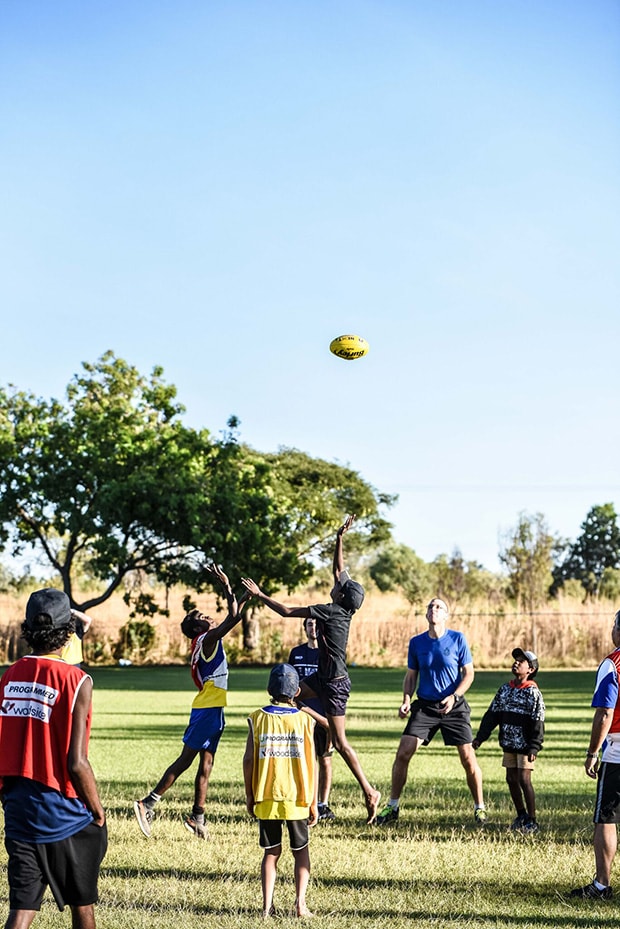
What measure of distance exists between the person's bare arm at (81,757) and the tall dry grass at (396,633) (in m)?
36.8

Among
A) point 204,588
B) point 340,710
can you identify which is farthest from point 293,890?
point 204,588

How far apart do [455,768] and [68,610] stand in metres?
10.3

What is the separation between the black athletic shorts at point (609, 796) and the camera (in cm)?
682

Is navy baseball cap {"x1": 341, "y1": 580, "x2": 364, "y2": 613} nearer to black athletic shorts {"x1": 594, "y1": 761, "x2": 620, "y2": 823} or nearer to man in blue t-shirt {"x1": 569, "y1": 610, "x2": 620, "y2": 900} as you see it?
man in blue t-shirt {"x1": 569, "y1": 610, "x2": 620, "y2": 900}

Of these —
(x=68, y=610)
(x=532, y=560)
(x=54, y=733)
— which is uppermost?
(x=532, y=560)

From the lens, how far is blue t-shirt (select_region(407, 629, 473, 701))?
9.88 meters

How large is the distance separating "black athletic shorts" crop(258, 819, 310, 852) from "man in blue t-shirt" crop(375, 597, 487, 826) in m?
3.46

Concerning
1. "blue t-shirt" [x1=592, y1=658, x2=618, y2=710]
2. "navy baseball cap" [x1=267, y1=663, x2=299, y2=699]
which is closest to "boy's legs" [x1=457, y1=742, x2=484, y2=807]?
"blue t-shirt" [x1=592, y1=658, x2=618, y2=710]

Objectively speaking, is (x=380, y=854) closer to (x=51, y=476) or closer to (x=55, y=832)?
(x=55, y=832)

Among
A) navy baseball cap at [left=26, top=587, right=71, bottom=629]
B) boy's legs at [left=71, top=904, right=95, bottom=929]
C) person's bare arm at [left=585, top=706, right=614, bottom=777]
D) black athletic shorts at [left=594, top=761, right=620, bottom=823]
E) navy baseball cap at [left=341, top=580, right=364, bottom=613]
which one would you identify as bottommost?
boy's legs at [left=71, top=904, right=95, bottom=929]

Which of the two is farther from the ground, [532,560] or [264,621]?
[532,560]

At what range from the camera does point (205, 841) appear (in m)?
8.70

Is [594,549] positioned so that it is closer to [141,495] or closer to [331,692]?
[141,495]

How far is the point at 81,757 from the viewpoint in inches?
186
